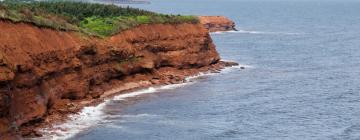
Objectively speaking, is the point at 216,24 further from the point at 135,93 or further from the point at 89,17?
the point at 135,93

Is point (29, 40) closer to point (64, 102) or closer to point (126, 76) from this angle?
point (64, 102)

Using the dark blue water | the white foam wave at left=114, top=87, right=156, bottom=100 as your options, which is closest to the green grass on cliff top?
the white foam wave at left=114, top=87, right=156, bottom=100

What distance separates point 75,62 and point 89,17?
23.8 metres

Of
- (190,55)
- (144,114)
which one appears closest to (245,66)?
(190,55)

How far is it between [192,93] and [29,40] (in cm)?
2295

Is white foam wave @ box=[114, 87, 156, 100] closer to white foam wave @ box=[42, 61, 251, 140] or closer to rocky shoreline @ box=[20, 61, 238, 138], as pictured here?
white foam wave @ box=[42, 61, 251, 140]

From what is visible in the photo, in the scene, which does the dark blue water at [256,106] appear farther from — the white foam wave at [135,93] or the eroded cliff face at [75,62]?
the eroded cliff face at [75,62]

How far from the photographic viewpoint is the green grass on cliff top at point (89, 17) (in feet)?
233

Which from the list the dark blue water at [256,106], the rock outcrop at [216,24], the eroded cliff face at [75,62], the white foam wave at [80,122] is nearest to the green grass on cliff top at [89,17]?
the eroded cliff face at [75,62]

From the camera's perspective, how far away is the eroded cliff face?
2119 inches

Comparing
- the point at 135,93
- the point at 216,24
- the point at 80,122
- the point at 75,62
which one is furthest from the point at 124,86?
the point at 216,24

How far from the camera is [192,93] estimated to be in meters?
76.0

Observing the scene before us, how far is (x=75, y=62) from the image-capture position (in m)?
66.8

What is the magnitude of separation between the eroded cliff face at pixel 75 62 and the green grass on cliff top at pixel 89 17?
1.11 m
